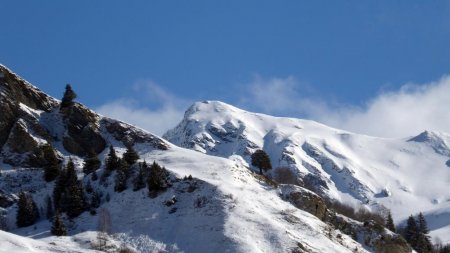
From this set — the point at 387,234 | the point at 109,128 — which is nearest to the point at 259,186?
the point at 387,234

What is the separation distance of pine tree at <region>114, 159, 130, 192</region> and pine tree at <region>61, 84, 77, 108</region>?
27.3m

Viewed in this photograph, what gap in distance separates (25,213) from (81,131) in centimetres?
2885

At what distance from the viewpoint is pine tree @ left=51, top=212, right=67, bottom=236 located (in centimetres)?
8388

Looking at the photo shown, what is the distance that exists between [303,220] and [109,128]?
4345 cm

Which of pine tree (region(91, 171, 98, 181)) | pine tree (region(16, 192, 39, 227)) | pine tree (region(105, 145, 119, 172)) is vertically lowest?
pine tree (region(16, 192, 39, 227))

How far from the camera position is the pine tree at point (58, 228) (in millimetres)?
83875

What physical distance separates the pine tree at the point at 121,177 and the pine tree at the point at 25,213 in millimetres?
11326

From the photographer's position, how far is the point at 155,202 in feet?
299

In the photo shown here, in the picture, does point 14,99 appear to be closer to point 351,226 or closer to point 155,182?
point 155,182

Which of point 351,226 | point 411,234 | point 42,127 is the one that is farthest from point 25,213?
point 411,234

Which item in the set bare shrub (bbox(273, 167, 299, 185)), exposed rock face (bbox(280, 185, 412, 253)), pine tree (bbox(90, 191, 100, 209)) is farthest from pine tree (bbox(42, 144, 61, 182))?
bare shrub (bbox(273, 167, 299, 185))

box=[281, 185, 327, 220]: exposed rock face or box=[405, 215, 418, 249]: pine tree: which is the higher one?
box=[405, 215, 418, 249]: pine tree

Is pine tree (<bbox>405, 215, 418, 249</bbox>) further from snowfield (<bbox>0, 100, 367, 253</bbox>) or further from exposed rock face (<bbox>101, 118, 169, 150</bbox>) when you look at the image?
exposed rock face (<bbox>101, 118, 169, 150</bbox>)

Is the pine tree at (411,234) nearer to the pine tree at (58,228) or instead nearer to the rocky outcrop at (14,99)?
the pine tree at (58,228)
